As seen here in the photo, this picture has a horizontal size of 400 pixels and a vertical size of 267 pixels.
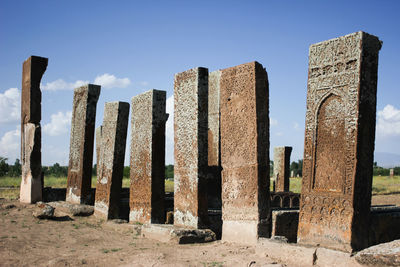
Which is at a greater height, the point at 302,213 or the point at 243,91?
the point at 243,91

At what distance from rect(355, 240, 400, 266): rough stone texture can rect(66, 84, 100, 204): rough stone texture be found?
793 centimetres

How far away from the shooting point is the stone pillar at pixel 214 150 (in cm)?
1000

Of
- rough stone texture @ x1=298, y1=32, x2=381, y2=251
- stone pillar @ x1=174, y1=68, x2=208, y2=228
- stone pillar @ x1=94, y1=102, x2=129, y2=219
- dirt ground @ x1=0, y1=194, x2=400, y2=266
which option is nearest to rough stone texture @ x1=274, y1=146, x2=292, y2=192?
stone pillar @ x1=94, y1=102, x2=129, y2=219

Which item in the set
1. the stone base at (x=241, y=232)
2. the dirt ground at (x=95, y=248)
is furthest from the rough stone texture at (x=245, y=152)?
the dirt ground at (x=95, y=248)

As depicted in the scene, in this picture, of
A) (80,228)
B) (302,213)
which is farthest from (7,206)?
(302,213)

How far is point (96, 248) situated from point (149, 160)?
2.05 m

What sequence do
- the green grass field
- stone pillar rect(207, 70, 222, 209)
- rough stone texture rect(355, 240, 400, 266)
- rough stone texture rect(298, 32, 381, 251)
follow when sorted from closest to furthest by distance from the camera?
rough stone texture rect(355, 240, 400, 266)
rough stone texture rect(298, 32, 381, 251)
stone pillar rect(207, 70, 222, 209)
the green grass field

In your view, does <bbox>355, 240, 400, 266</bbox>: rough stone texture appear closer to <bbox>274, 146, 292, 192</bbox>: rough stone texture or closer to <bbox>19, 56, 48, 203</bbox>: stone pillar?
<bbox>19, 56, 48, 203</bbox>: stone pillar

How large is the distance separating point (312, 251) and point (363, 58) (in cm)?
238

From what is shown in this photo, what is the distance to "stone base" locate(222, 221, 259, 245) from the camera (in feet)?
20.9

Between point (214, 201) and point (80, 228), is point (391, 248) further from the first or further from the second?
point (80, 228)

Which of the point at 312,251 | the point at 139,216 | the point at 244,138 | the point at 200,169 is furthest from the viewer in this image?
the point at 139,216

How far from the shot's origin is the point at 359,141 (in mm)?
5375

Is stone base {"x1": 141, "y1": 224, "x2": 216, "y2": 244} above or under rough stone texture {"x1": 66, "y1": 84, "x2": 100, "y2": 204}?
under
